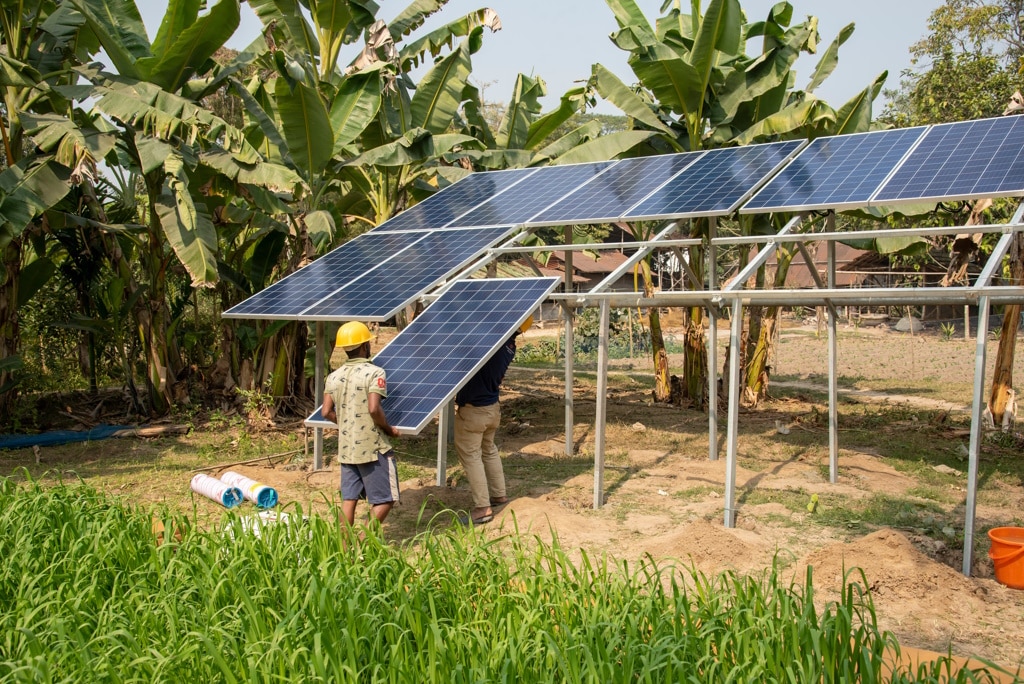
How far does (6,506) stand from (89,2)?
718cm

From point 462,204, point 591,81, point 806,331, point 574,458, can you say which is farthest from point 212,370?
point 806,331

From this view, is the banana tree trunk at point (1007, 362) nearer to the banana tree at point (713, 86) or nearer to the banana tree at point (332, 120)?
the banana tree at point (713, 86)

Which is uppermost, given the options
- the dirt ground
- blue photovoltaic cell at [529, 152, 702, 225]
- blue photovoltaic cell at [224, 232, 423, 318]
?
blue photovoltaic cell at [529, 152, 702, 225]

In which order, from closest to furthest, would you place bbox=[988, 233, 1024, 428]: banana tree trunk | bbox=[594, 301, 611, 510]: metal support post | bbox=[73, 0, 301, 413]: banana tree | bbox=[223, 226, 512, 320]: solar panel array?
1. bbox=[594, 301, 611, 510]: metal support post
2. bbox=[223, 226, 512, 320]: solar panel array
3. bbox=[73, 0, 301, 413]: banana tree
4. bbox=[988, 233, 1024, 428]: banana tree trunk

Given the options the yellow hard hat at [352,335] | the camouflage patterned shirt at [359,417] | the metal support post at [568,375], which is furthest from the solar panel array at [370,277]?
the camouflage patterned shirt at [359,417]

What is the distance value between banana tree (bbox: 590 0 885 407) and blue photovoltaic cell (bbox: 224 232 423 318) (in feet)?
13.2

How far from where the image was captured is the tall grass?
3.73 metres

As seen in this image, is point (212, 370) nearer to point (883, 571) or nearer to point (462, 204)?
point (462, 204)

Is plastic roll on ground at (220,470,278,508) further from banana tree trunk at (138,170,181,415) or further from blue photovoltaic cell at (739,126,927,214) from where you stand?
blue photovoltaic cell at (739,126,927,214)

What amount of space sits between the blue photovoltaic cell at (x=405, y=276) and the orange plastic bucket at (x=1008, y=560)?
16.5 ft

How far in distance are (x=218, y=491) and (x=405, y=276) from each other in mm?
2740

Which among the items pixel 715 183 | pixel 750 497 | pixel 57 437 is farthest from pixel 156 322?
pixel 750 497

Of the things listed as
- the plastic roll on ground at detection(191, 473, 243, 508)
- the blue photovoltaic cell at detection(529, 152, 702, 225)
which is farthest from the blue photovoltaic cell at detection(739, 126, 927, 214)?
the plastic roll on ground at detection(191, 473, 243, 508)

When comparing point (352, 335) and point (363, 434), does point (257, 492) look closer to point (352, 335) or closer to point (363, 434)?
point (363, 434)
